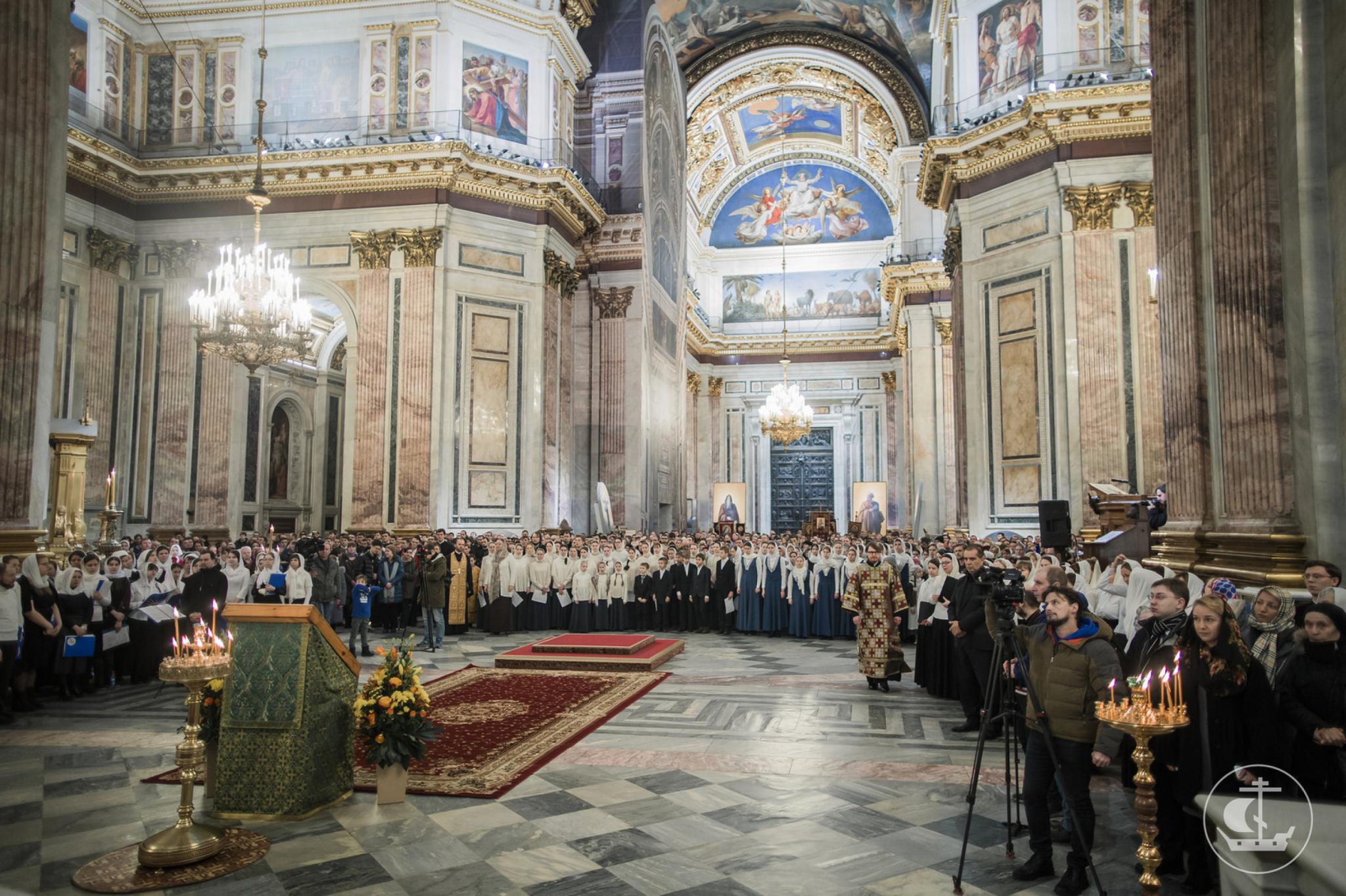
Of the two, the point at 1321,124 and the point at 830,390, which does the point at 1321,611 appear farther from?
the point at 830,390

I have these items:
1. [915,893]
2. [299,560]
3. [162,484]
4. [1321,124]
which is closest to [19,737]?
[299,560]

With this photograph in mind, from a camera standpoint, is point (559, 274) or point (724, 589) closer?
point (724, 589)

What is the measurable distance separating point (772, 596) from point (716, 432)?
23.6 metres

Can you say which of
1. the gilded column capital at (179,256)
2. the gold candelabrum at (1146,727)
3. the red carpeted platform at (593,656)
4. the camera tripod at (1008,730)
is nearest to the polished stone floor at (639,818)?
the camera tripod at (1008,730)

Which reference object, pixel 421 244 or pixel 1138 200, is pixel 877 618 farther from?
pixel 421 244

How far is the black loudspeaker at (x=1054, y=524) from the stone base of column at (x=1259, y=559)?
489 cm

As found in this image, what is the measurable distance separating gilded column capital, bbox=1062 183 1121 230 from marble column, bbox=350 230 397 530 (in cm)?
1231

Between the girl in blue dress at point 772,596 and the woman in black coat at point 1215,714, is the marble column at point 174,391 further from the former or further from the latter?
the woman in black coat at point 1215,714

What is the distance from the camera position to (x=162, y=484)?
717 inches

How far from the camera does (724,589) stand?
14547 millimetres

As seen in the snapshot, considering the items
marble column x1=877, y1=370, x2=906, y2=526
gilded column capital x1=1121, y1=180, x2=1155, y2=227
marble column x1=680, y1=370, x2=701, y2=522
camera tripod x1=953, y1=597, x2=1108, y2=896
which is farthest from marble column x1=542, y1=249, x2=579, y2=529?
marble column x1=877, y1=370, x2=906, y2=526

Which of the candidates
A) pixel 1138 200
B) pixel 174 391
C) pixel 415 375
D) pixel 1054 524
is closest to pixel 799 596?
pixel 1054 524

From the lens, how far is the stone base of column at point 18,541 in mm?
7578

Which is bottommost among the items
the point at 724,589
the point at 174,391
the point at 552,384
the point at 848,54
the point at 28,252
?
the point at 724,589
